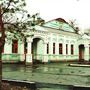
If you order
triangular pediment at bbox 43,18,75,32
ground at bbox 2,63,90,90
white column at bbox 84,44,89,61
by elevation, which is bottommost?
ground at bbox 2,63,90,90

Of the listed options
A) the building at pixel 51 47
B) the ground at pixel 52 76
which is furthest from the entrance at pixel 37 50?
the ground at pixel 52 76

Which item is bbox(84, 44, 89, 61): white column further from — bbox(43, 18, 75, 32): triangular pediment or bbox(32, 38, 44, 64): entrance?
bbox(32, 38, 44, 64): entrance

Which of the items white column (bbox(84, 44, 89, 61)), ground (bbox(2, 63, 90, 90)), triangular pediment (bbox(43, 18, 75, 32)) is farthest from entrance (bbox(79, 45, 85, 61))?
ground (bbox(2, 63, 90, 90))

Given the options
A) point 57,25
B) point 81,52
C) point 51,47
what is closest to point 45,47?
point 51,47

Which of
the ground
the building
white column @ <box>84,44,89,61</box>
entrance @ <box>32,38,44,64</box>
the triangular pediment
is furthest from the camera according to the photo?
white column @ <box>84,44,89,61</box>

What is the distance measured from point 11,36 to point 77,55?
36.8 metres

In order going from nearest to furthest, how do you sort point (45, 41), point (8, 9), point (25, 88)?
point (8, 9) → point (25, 88) → point (45, 41)

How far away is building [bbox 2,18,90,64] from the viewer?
33291 mm

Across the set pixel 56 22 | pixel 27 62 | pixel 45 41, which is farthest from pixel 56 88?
pixel 56 22

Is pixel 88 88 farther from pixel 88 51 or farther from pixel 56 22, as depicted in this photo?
pixel 88 51

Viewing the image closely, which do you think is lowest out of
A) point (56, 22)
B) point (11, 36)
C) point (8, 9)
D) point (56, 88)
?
point (56, 88)

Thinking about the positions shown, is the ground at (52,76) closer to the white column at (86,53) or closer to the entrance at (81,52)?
the white column at (86,53)

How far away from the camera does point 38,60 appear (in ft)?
120

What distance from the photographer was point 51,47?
39062mm
